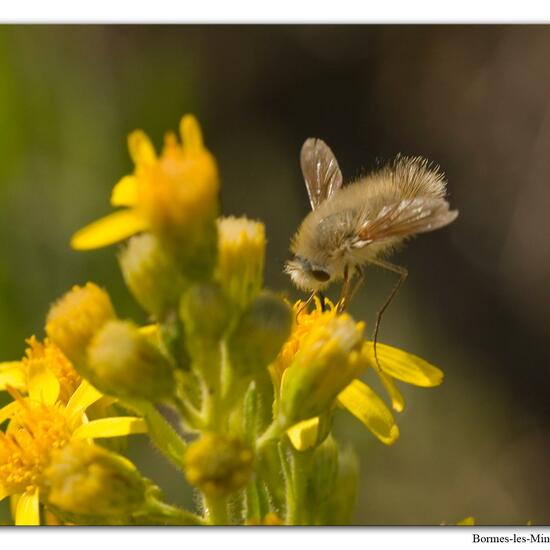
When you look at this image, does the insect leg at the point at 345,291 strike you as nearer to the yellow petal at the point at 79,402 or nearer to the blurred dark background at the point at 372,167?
the yellow petal at the point at 79,402

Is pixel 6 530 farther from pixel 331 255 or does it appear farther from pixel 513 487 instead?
pixel 513 487

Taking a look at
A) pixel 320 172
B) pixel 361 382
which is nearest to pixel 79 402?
pixel 361 382

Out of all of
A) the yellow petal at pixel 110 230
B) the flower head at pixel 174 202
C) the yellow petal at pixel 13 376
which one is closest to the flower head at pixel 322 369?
the flower head at pixel 174 202

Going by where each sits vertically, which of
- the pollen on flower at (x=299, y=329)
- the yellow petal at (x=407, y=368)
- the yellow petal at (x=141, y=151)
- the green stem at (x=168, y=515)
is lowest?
the green stem at (x=168, y=515)

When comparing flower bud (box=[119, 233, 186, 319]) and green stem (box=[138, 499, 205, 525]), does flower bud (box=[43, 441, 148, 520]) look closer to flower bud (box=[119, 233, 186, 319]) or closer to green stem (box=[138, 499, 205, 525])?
green stem (box=[138, 499, 205, 525])

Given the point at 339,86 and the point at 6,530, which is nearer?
the point at 6,530

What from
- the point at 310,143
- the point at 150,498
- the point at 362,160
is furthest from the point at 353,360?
the point at 362,160
